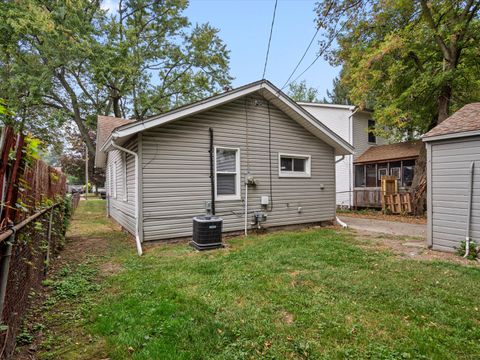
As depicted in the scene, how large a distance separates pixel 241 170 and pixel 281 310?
16.8 ft

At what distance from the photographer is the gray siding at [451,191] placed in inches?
211

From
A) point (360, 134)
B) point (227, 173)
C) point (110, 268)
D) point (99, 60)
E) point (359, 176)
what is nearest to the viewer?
point (110, 268)

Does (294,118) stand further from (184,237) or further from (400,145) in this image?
(400,145)

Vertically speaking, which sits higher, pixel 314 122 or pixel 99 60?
pixel 99 60

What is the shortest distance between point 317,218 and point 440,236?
13.0ft

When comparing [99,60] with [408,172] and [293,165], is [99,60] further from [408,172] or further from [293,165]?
[408,172]

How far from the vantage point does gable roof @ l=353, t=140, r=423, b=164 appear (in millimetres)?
14500

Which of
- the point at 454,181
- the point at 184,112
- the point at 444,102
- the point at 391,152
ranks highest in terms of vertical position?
the point at 444,102

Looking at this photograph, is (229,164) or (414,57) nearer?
(229,164)

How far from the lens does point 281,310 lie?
3.18 metres

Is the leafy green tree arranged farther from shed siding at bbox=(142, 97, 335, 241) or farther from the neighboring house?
shed siding at bbox=(142, 97, 335, 241)

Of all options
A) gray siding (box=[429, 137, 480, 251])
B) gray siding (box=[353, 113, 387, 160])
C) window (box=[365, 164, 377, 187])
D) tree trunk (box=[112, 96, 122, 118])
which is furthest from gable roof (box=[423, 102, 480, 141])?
tree trunk (box=[112, 96, 122, 118])

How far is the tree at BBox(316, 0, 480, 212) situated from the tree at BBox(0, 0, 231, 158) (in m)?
10.4

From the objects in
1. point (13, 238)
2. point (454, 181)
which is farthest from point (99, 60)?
point (454, 181)
